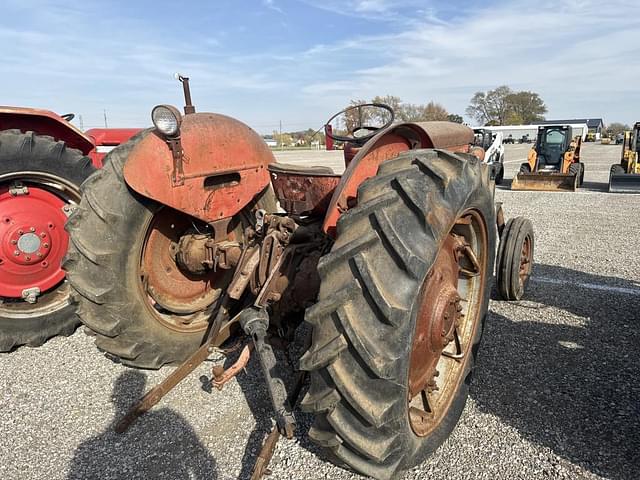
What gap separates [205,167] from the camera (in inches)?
101

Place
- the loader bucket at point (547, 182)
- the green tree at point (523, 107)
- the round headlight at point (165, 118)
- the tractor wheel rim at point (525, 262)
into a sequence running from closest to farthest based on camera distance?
the round headlight at point (165, 118) → the tractor wheel rim at point (525, 262) → the loader bucket at point (547, 182) → the green tree at point (523, 107)

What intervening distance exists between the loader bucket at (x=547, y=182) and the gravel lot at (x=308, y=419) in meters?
9.19

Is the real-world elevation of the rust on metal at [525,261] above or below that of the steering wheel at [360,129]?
below

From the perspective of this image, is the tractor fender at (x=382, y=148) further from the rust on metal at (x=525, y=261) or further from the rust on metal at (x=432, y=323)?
the rust on metal at (x=525, y=261)

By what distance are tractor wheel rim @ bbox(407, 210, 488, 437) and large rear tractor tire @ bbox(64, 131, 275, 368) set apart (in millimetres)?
1414

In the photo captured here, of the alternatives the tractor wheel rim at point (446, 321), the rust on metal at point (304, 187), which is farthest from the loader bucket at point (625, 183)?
the rust on metal at point (304, 187)

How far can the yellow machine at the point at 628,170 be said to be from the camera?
11.2m

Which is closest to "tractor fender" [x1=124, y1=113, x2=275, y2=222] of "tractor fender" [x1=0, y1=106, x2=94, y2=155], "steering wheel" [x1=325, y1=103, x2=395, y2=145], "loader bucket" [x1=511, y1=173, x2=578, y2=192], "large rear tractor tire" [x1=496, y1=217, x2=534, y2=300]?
"steering wheel" [x1=325, y1=103, x2=395, y2=145]

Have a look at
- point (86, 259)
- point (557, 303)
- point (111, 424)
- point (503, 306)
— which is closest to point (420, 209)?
point (86, 259)

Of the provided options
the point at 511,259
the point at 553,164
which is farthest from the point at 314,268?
the point at 553,164

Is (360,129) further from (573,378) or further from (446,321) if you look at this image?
(573,378)

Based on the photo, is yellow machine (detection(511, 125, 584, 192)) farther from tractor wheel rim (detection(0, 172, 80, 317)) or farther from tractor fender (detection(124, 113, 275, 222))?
tractor wheel rim (detection(0, 172, 80, 317))

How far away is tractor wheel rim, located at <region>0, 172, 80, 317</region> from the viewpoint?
3.25 meters

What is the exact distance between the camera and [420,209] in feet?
5.08
